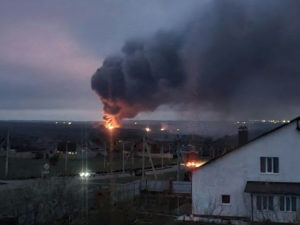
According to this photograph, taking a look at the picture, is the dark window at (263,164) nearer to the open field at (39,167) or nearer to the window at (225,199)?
the window at (225,199)

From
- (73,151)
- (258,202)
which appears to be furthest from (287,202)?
(73,151)

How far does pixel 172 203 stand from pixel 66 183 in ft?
49.2

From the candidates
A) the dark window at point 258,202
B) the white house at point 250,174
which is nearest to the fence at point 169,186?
the white house at point 250,174

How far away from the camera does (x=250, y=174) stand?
85.0ft

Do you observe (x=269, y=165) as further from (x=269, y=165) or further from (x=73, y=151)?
(x=73, y=151)

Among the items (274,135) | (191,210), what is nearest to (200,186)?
(191,210)

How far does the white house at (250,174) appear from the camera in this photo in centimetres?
2522

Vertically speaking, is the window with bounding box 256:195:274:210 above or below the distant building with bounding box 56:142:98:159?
below

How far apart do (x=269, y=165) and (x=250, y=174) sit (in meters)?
1.35

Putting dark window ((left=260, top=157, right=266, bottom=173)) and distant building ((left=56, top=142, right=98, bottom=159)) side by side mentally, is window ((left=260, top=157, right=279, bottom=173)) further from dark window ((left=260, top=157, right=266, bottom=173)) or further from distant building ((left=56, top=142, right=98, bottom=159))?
distant building ((left=56, top=142, right=98, bottom=159))

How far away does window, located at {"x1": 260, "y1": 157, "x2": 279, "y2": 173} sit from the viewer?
25.9 metres

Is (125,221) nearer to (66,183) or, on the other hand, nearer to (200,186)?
(66,183)

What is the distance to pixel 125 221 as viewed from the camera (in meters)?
8.62

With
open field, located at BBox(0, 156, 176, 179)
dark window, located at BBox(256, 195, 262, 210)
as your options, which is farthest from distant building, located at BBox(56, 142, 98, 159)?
dark window, located at BBox(256, 195, 262, 210)
